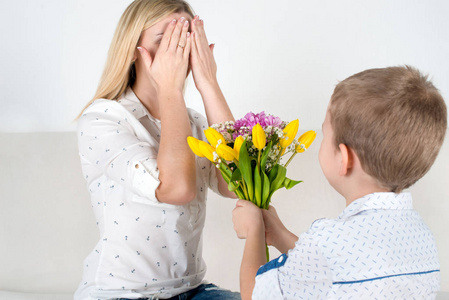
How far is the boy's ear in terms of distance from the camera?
103cm

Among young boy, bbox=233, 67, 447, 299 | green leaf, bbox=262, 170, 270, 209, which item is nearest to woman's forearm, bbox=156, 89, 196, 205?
green leaf, bbox=262, 170, 270, 209

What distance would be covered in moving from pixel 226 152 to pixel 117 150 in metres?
0.33

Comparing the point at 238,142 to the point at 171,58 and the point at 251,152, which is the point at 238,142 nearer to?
the point at 251,152

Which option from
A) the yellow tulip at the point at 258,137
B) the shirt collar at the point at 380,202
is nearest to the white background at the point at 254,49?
the yellow tulip at the point at 258,137

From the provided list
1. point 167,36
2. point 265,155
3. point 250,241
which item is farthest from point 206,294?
point 167,36

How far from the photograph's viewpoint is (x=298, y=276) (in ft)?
3.22

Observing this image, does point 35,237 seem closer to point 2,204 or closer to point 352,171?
point 2,204

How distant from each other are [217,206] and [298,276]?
1221mm

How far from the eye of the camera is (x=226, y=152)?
45.3 inches

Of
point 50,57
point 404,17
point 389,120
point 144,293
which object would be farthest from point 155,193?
point 404,17

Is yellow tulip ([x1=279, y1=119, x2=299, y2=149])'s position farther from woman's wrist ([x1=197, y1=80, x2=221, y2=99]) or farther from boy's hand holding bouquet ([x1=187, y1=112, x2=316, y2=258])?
woman's wrist ([x1=197, y1=80, x2=221, y2=99])

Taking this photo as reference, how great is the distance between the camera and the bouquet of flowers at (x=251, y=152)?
3.78ft

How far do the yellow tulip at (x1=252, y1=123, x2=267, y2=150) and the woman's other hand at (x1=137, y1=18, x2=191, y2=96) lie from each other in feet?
1.29

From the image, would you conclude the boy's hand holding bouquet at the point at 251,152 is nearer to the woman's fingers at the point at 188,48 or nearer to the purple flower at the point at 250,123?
the purple flower at the point at 250,123
